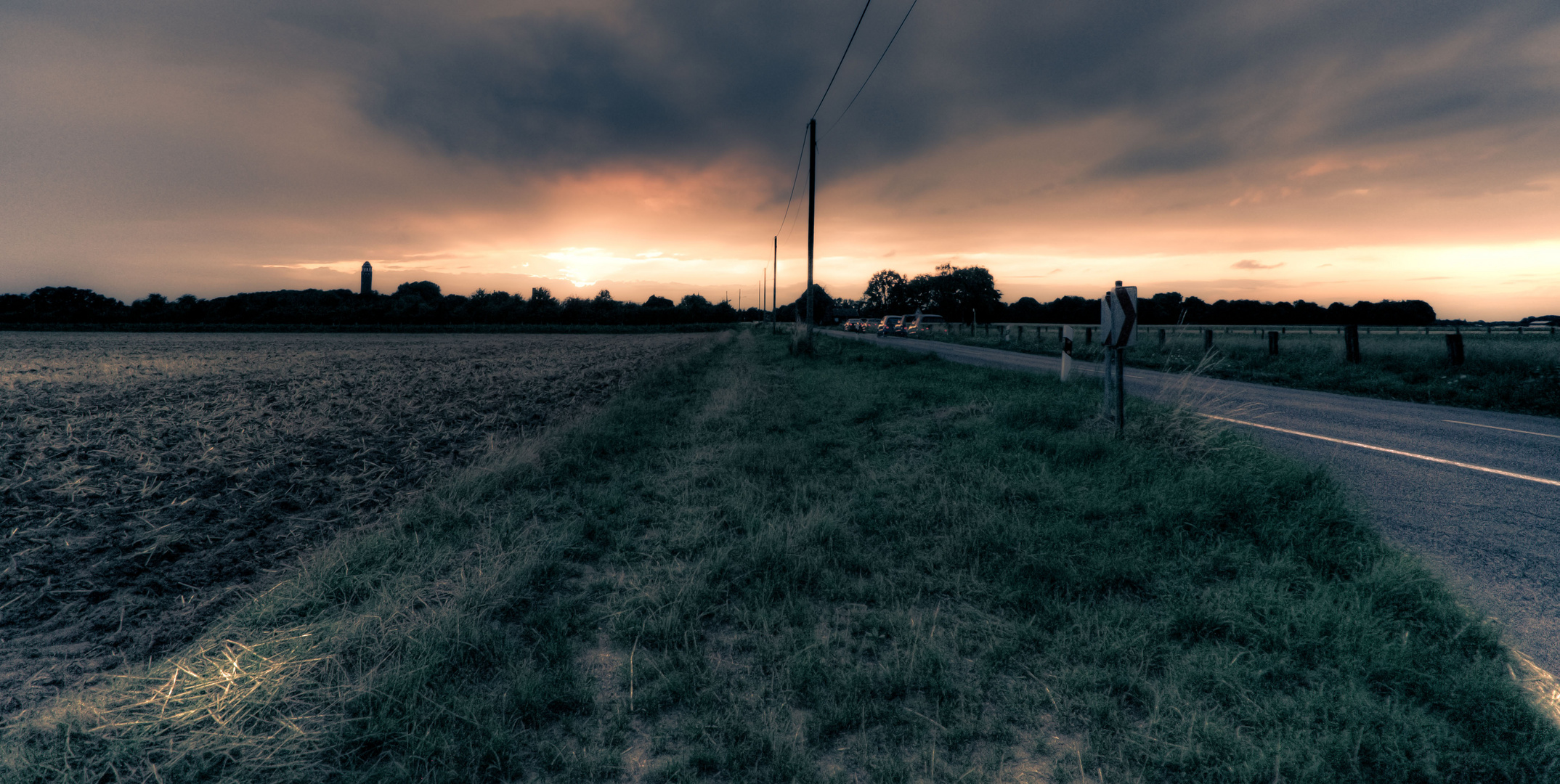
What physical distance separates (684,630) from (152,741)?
2171 mm

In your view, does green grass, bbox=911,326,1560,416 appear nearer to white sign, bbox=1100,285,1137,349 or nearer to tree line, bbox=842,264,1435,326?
white sign, bbox=1100,285,1137,349

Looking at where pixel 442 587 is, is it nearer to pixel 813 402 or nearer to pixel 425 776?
pixel 425 776

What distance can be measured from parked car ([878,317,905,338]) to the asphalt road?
38024 mm

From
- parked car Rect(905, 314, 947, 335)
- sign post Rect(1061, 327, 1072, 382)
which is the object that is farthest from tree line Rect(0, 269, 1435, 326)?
sign post Rect(1061, 327, 1072, 382)

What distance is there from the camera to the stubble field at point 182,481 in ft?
11.6

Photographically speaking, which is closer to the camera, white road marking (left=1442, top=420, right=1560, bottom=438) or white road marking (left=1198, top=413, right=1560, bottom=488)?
white road marking (left=1198, top=413, right=1560, bottom=488)

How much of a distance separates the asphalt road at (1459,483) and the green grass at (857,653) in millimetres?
442

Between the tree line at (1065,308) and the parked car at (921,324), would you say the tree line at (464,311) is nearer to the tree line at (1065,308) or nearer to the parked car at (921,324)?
the tree line at (1065,308)

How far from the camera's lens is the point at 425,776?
6.99ft

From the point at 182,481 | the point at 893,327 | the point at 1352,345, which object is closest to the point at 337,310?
the point at 893,327

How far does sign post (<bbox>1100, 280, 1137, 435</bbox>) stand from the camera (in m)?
6.20

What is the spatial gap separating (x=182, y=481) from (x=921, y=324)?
1860 inches

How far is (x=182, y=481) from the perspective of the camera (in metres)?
6.27

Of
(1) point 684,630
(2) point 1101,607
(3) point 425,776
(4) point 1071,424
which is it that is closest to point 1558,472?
(4) point 1071,424
